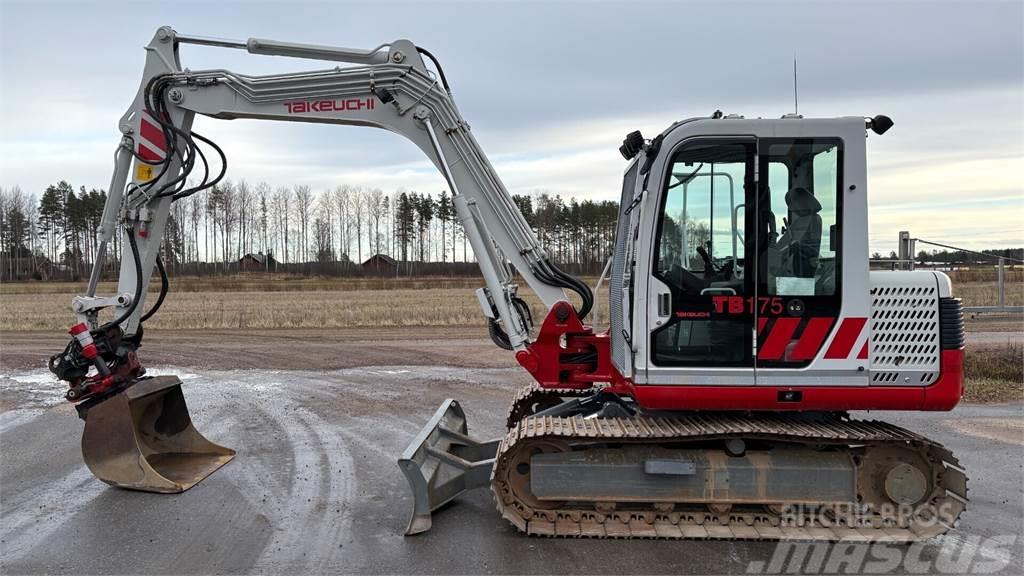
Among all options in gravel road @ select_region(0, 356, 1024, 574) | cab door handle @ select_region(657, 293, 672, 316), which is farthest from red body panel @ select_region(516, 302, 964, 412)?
gravel road @ select_region(0, 356, 1024, 574)

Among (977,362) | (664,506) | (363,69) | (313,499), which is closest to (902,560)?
(664,506)

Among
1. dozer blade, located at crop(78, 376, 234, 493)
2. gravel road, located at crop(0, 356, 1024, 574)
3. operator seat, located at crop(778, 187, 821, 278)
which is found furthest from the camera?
dozer blade, located at crop(78, 376, 234, 493)

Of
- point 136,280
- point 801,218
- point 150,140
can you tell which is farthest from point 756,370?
point 150,140

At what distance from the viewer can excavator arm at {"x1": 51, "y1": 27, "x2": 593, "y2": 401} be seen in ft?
21.5

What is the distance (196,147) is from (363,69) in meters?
1.87

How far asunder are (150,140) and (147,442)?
3.02 m

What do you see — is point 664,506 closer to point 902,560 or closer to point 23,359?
point 902,560

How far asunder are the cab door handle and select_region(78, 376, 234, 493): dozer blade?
4562mm

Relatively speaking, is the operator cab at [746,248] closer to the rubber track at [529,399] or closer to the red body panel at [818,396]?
the red body panel at [818,396]

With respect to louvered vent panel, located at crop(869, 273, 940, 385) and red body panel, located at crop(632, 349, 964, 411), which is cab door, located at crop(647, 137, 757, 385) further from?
louvered vent panel, located at crop(869, 273, 940, 385)

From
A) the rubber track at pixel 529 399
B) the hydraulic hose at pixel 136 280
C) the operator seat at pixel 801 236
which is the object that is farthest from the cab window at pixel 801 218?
the hydraulic hose at pixel 136 280

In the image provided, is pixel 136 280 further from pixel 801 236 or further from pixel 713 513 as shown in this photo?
pixel 801 236

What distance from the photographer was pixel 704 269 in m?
5.44

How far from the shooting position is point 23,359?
14719 millimetres
